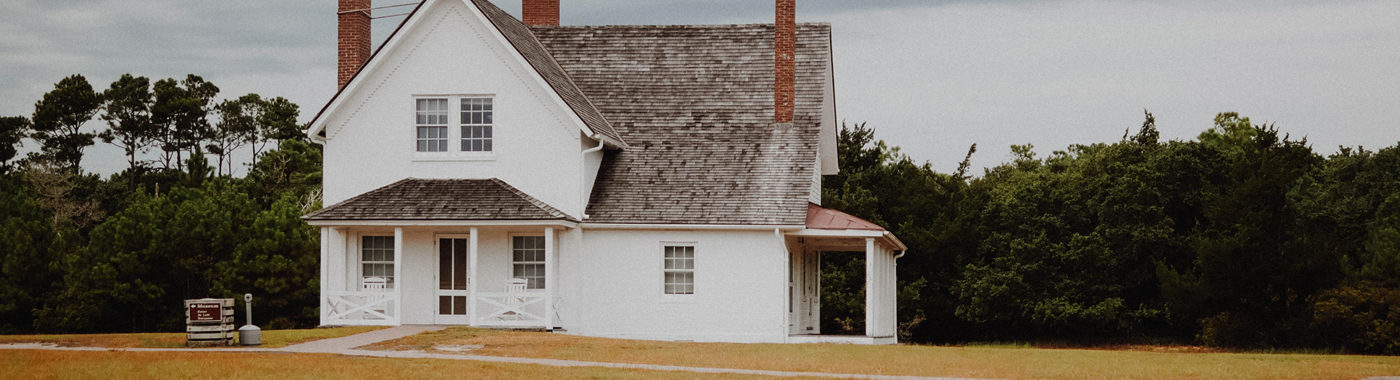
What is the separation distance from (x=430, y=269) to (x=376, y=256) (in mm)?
1162

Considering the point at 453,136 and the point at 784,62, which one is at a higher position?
the point at 784,62

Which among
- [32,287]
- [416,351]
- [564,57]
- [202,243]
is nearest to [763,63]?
[564,57]

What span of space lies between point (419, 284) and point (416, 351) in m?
7.40

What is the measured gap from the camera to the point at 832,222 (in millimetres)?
30500

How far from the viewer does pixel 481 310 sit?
97.1 feet

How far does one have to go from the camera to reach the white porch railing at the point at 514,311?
95.0 feet

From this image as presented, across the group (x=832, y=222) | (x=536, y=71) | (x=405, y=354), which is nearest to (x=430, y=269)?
(x=536, y=71)

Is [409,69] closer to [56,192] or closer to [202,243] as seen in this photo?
[202,243]

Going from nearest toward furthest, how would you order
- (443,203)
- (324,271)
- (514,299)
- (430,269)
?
(514,299) → (443,203) → (324,271) → (430,269)

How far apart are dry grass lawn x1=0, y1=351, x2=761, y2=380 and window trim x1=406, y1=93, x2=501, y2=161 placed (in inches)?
375

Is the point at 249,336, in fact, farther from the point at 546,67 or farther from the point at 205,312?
the point at 546,67

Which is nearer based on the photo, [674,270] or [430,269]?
[674,270]

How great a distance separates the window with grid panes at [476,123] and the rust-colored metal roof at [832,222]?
6874mm

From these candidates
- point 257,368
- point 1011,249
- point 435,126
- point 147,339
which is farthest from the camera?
point 1011,249
